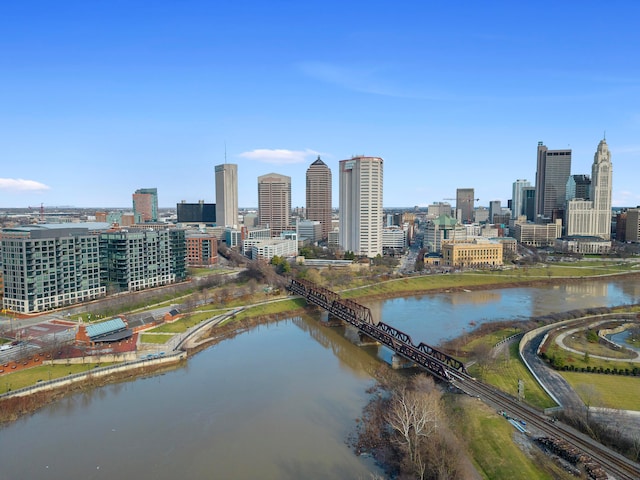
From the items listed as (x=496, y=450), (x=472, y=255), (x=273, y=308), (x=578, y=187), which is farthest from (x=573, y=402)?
(x=578, y=187)

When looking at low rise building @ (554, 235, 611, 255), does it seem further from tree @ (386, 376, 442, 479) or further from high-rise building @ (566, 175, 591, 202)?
tree @ (386, 376, 442, 479)

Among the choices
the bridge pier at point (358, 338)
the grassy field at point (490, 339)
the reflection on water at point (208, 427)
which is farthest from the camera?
the bridge pier at point (358, 338)

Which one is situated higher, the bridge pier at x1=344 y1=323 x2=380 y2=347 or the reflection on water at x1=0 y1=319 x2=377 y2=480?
the bridge pier at x1=344 y1=323 x2=380 y2=347

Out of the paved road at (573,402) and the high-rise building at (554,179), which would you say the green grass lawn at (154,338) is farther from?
the high-rise building at (554,179)

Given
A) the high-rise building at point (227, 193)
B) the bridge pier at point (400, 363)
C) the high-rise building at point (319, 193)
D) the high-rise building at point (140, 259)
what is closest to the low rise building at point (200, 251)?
the high-rise building at point (140, 259)

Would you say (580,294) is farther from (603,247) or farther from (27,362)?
(27,362)

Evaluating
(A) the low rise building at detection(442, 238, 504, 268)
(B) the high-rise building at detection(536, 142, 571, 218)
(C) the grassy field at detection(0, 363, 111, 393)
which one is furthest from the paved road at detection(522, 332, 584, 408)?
(B) the high-rise building at detection(536, 142, 571, 218)

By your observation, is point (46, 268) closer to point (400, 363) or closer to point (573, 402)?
point (400, 363)
